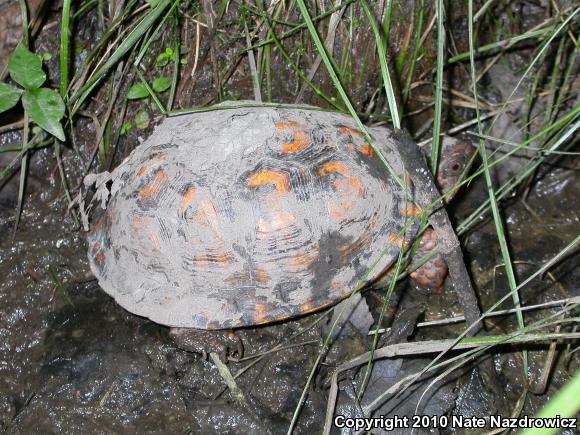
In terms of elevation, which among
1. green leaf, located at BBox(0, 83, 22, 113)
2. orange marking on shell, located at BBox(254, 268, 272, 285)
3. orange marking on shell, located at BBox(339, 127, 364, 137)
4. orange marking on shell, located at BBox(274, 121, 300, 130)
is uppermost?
green leaf, located at BBox(0, 83, 22, 113)

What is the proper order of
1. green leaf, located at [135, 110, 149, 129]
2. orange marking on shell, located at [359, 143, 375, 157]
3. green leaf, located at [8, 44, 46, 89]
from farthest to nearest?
green leaf, located at [135, 110, 149, 129] → green leaf, located at [8, 44, 46, 89] → orange marking on shell, located at [359, 143, 375, 157]

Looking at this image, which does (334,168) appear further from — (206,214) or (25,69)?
(25,69)

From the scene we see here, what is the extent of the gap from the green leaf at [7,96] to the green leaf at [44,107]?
0.14 feet

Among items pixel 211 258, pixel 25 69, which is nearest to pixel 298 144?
pixel 211 258

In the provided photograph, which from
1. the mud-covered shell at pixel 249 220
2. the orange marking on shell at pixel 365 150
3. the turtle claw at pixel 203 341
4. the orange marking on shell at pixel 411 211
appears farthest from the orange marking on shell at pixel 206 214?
the orange marking on shell at pixel 411 211

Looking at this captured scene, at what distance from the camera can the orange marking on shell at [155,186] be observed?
6.64 feet

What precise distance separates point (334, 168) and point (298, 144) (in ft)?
0.55

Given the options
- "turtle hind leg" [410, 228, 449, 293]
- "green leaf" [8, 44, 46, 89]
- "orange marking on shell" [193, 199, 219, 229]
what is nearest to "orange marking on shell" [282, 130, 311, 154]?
"orange marking on shell" [193, 199, 219, 229]

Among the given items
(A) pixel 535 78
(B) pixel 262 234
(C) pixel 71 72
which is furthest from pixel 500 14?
(C) pixel 71 72

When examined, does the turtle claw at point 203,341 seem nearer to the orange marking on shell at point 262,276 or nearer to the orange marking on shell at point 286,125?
the orange marking on shell at point 262,276

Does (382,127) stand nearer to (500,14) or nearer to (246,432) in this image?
(500,14)

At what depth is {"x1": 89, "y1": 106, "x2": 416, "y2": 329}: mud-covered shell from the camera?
1.97 meters

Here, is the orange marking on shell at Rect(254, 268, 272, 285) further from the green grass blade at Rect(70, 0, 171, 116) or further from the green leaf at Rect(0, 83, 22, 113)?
the green leaf at Rect(0, 83, 22, 113)

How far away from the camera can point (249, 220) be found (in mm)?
1968
